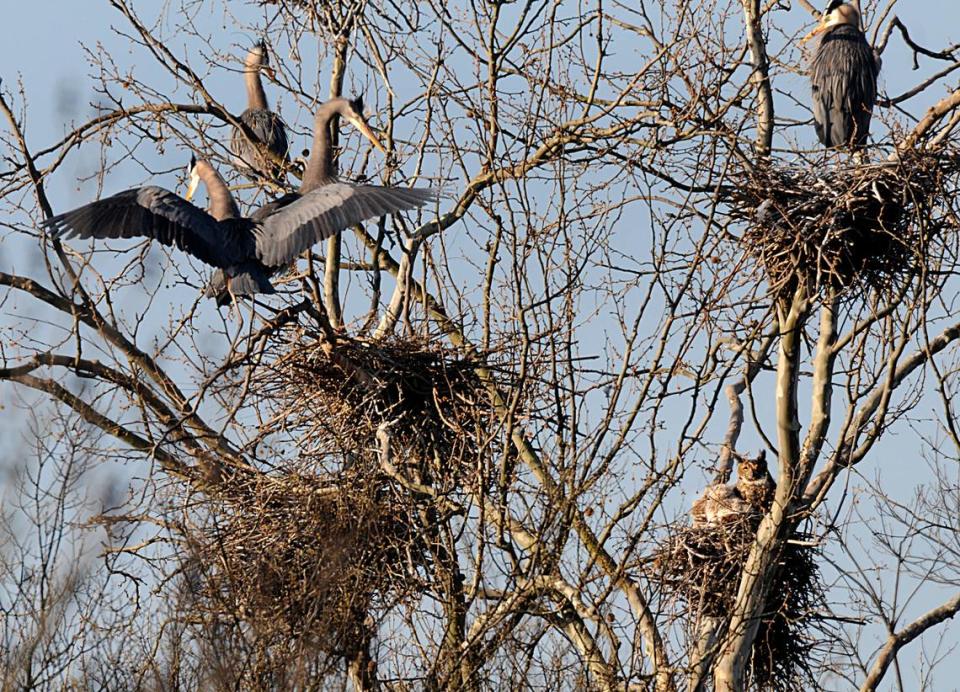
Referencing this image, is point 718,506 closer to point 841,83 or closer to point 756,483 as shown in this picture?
point 756,483

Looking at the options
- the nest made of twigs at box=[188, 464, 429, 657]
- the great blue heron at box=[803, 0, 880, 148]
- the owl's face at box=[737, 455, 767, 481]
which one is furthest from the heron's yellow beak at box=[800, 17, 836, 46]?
the nest made of twigs at box=[188, 464, 429, 657]

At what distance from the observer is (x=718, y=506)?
8422 mm

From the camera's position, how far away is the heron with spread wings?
761cm

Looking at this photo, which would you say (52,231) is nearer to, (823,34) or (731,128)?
(731,128)

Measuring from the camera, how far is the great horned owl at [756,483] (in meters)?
8.50

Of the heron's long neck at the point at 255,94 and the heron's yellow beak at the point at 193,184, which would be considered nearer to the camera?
Answer: the heron's yellow beak at the point at 193,184

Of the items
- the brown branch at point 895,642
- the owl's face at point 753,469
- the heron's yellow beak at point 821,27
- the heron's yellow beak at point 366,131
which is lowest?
the brown branch at point 895,642

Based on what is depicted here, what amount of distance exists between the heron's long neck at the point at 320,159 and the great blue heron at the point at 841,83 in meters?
3.12

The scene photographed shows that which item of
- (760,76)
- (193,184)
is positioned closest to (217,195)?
(193,184)

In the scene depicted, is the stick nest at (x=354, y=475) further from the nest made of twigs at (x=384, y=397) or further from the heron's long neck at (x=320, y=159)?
the heron's long neck at (x=320, y=159)

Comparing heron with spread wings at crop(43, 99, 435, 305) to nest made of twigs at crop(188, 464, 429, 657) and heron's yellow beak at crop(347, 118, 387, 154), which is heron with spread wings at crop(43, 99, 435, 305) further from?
nest made of twigs at crop(188, 464, 429, 657)

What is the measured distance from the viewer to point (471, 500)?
6867mm

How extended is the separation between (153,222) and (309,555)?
1.82 metres

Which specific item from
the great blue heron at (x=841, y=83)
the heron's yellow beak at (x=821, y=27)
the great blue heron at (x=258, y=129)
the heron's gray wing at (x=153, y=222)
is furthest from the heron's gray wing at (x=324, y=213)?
the heron's yellow beak at (x=821, y=27)
